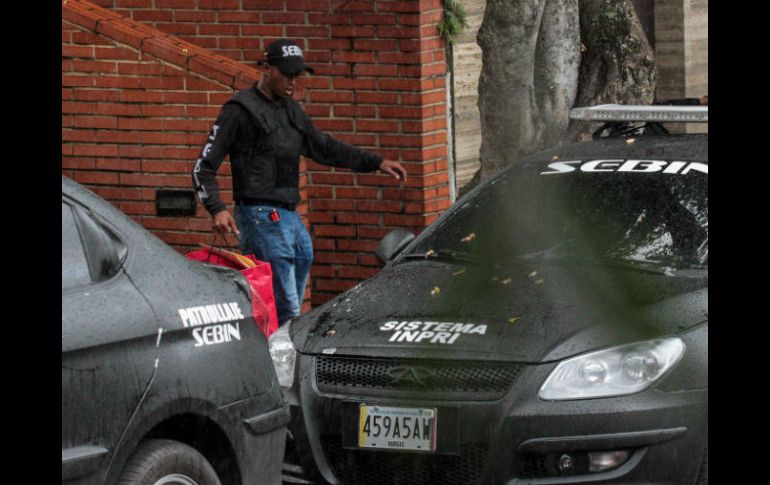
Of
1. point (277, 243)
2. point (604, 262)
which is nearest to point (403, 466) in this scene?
point (604, 262)

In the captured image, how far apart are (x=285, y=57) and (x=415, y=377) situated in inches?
115

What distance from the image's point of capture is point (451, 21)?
1044 centimetres

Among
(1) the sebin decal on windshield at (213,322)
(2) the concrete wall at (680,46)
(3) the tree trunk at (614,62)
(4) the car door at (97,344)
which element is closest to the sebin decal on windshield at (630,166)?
(1) the sebin decal on windshield at (213,322)

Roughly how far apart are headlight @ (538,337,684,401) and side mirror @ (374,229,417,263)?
1.66m

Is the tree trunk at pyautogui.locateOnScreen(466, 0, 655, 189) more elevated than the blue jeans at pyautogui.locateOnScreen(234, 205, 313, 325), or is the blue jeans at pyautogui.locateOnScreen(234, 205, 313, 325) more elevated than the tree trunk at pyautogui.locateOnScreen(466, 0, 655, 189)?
the tree trunk at pyautogui.locateOnScreen(466, 0, 655, 189)

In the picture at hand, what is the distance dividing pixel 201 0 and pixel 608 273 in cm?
509

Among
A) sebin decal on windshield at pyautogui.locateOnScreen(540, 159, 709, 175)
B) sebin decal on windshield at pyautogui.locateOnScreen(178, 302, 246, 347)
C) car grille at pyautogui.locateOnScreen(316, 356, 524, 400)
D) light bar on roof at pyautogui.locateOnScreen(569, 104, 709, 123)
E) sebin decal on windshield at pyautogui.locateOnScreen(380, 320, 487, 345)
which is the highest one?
light bar on roof at pyautogui.locateOnScreen(569, 104, 709, 123)

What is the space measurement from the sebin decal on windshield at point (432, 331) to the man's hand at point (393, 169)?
8.54 ft

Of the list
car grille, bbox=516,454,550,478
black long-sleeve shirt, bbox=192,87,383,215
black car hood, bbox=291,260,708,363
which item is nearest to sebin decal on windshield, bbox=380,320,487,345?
black car hood, bbox=291,260,708,363

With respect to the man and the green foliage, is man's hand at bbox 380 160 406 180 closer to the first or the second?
the man

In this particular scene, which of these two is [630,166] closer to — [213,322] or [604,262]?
[604,262]

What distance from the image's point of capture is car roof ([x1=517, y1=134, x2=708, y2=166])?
7246mm
